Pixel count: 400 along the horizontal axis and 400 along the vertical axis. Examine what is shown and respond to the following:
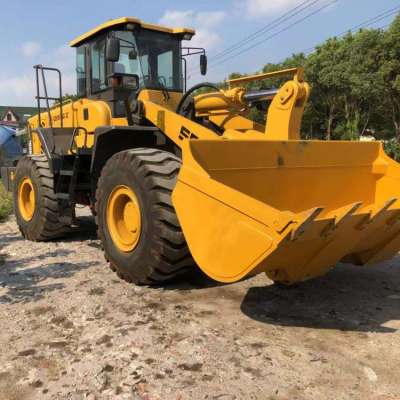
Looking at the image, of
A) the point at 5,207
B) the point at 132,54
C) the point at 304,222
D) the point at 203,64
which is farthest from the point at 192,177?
the point at 5,207

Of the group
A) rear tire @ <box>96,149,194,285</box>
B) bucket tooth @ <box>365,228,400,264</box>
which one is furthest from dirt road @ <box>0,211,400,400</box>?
bucket tooth @ <box>365,228,400,264</box>

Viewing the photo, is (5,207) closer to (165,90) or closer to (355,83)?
(165,90)

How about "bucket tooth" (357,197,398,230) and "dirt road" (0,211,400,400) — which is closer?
"dirt road" (0,211,400,400)

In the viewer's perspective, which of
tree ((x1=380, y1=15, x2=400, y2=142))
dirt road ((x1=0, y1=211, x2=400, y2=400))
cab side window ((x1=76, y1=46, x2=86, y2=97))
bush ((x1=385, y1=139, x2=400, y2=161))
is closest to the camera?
dirt road ((x1=0, y1=211, x2=400, y2=400))

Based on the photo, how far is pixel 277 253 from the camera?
3227 mm

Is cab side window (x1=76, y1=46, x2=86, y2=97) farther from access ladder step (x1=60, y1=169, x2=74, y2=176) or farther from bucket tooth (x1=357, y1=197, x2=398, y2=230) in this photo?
bucket tooth (x1=357, y1=197, x2=398, y2=230)

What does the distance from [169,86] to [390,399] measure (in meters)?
4.54

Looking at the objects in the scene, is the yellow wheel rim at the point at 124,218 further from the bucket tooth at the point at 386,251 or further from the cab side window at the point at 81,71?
the cab side window at the point at 81,71

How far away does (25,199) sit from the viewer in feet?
23.6

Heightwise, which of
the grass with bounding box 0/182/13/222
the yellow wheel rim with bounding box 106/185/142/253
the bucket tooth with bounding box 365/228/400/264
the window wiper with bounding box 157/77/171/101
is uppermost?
the window wiper with bounding box 157/77/171/101

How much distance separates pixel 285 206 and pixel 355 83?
1861cm

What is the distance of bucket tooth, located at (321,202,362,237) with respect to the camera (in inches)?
129

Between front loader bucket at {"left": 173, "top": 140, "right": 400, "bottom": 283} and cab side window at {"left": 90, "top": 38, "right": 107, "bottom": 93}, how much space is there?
2.66 metres

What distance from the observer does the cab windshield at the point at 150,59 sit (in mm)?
5770
